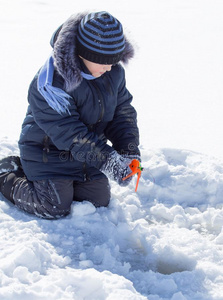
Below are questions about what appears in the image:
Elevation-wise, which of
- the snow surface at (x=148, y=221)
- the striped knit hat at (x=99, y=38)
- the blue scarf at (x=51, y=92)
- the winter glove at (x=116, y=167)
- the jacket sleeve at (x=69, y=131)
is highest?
the striped knit hat at (x=99, y=38)

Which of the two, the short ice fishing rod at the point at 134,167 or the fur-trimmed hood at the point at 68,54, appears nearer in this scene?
the fur-trimmed hood at the point at 68,54

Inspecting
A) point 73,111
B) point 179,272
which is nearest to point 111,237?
point 179,272

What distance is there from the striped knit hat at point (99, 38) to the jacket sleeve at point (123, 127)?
48cm

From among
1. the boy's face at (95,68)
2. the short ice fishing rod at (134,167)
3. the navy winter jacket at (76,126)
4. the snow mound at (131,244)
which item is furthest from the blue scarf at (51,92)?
the snow mound at (131,244)

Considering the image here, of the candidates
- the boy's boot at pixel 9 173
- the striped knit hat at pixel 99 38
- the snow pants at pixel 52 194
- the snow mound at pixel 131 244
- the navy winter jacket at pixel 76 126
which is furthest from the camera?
the boy's boot at pixel 9 173

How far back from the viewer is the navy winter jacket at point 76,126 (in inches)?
86.6

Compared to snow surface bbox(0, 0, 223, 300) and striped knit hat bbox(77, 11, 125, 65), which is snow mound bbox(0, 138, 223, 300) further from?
striped knit hat bbox(77, 11, 125, 65)

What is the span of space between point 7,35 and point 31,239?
222 inches

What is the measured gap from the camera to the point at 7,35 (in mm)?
6902

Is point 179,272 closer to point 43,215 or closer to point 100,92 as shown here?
point 43,215

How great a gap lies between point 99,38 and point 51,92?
0.37m

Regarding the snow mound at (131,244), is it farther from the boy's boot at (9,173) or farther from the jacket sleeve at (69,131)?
the jacket sleeve at (69,131)

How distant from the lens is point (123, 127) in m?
2.65

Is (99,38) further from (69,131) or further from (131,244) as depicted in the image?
(131,244)
